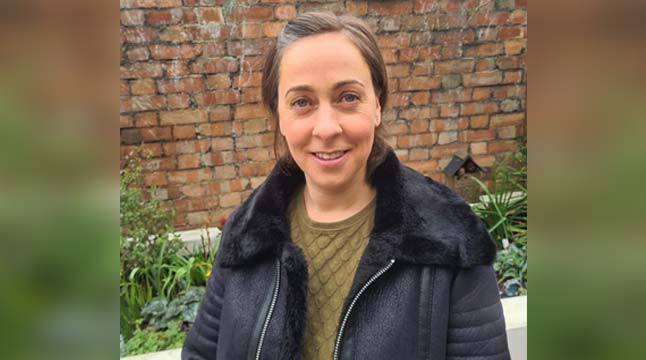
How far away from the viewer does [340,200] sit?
118 centimetres

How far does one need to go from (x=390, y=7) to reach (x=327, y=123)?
8.23 feet

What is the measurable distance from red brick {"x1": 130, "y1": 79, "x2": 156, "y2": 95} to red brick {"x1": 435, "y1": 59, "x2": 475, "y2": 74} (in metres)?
1.58

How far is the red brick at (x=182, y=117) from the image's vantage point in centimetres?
318

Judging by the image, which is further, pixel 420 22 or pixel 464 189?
pixel 464 189

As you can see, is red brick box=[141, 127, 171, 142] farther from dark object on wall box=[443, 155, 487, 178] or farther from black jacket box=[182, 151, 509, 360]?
black jacket box=[182, 151, 509, 360]

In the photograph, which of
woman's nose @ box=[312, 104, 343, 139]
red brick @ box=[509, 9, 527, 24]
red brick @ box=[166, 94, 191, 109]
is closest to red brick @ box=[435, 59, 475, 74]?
red brick @ box=[509, 9, 527, 24]

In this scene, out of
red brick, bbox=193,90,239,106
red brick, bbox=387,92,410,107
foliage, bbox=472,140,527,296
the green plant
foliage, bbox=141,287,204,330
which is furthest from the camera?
red brick, bbox=387,92,410,107

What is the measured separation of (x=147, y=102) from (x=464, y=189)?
6.16 ft

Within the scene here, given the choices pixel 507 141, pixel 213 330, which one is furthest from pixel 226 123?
pixel 213 330

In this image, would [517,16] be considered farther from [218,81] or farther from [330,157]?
[330,157]

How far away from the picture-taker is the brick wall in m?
3.12

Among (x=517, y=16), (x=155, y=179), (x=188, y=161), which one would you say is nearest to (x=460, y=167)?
(x=517, y=16)

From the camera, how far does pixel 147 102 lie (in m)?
3.15
